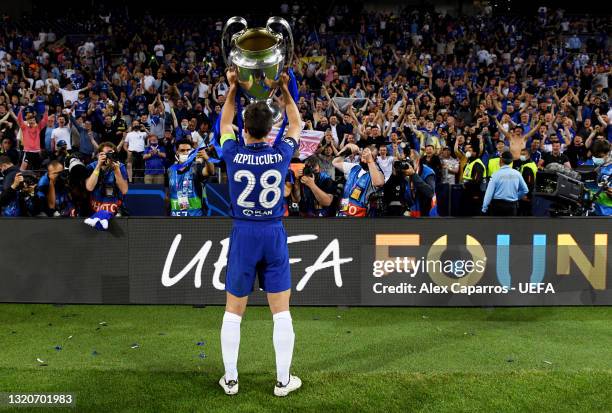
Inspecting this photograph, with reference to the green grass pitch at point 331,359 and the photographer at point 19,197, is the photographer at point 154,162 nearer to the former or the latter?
the photographer at point 19,197

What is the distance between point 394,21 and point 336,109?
34.6ft

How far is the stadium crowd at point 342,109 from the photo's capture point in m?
8.39

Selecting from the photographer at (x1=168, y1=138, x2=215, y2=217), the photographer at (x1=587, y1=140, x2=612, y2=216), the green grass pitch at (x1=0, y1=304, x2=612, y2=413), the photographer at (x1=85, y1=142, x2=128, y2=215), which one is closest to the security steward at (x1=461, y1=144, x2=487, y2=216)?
the photographer at (x1=587, y1=140, x2=612, y2=216)

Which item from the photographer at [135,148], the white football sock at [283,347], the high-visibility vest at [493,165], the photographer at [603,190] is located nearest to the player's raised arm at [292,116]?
the white football sock at [283,347]

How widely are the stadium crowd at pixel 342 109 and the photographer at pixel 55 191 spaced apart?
0.02m

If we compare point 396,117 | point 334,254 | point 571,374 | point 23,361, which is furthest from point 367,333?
point 396,117

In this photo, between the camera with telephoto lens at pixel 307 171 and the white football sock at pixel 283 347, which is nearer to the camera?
the white football sock at pixel 283 347

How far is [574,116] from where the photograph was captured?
16.1 meters

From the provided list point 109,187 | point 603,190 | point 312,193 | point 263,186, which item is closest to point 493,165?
point 603,190

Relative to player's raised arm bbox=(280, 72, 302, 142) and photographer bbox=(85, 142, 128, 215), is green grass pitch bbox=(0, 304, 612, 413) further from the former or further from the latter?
player's raised arm bbox=(280, 72, 302, 142)

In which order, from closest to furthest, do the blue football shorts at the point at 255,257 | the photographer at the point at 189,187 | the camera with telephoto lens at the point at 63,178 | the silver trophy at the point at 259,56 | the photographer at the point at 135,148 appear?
1. the silver trophy at the point at 259,56
2. the blue football shorts at the point at 255,257
3. the camera with telephoto lens at the point at 63,178
4. the photographer at the point at 189,187
5. the photographer at the point at 135,148

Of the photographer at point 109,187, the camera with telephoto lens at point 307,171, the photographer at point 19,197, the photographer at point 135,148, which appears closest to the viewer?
the camera with telephoto lens at point 307,171

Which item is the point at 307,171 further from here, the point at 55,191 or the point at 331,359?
the point at 55,191

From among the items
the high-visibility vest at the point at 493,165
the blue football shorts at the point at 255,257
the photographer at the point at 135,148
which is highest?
the photographer at the point at 135,148
